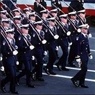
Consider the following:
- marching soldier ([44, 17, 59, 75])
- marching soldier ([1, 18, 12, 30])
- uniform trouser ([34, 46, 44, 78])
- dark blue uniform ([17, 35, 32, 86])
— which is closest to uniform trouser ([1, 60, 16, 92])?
dark blue uniform ([17, 35, 32, 86])

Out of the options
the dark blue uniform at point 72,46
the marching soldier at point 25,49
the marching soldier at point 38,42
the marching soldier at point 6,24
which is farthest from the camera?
the dark blue uniform at point 72,46

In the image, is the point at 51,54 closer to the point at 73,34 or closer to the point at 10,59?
the point at 73,34

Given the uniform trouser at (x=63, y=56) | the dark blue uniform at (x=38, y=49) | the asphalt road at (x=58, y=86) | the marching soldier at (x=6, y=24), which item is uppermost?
the marching soldier at (x=6, y=24)

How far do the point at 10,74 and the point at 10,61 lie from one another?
11.6 inches

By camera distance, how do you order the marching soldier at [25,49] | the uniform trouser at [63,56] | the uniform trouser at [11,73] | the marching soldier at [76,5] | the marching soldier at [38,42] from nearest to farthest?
the uniform trouser at [11,73], the marching soldier at [25,49], the marching soldier at [38,42], the uniform trouser at [63,56], the marching soldier at [76,5]

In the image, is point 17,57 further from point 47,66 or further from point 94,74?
point 94,74

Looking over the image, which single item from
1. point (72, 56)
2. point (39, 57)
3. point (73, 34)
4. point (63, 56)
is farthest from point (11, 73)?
point (73, 34)

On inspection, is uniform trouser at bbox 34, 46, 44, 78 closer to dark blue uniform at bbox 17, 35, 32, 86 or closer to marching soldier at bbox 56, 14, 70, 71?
dark blue uniform at bbox 17, 35, 32, 86

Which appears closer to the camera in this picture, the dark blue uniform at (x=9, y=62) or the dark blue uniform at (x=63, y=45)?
the dark blue uniform at (x=9, y=62)

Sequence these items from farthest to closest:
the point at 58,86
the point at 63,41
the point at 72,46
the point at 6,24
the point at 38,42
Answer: the point at 72,46 < the point at 63,41 < the point at 6,24 < the point at 38,42 < the point at 58,86

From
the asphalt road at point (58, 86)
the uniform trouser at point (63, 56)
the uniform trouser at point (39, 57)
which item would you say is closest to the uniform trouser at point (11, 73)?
the asphalt road at point (58, 86)

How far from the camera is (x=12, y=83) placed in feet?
33.4

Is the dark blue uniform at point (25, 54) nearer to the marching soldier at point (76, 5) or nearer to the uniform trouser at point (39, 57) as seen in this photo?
the uniform trouser at point (39, 57)

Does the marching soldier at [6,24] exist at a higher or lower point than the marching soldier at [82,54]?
higher
